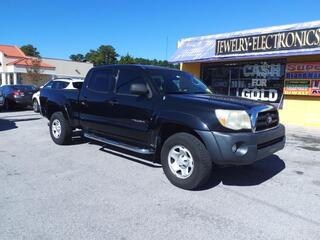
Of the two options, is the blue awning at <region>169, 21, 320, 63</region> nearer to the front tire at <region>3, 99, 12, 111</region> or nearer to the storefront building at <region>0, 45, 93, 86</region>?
the front tire at <region>3, 99, 12, 111</region>

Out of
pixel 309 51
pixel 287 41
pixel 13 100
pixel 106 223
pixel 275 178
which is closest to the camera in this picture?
pixel 106 223

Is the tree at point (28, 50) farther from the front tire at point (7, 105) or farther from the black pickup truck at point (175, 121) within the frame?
the black pickup truck at point (175, 121)

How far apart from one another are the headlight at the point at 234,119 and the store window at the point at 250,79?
9391 millimetres

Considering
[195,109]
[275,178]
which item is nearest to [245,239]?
[195,109]

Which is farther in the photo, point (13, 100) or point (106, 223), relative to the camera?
point (13, 100)

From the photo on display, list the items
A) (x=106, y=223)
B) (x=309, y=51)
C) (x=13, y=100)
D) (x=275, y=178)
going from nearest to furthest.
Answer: (x=106, y=223)
(x=275, y=178)
(x=309, y=51)
(x=13, y=100)

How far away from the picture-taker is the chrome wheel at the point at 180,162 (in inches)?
175

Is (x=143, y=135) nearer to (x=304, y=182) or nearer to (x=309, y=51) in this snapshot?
(x=304, y=182)

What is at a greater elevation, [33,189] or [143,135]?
[143,135]

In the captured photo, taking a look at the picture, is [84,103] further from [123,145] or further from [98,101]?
[123,145]

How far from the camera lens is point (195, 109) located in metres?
4.30

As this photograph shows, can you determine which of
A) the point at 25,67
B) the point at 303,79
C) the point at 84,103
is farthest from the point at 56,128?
the point at 25,67

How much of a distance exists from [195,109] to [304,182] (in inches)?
94.2

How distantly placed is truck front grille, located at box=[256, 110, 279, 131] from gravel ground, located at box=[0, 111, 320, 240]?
98 centimetres
